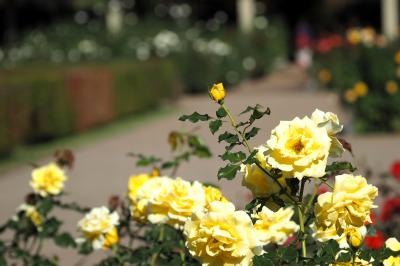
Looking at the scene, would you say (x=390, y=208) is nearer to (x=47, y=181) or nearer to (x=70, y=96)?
(x=47, y=181)

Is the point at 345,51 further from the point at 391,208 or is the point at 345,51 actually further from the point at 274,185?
the point at 274,185

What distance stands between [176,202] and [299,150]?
1.78 feet

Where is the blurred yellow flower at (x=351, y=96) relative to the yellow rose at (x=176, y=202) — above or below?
below

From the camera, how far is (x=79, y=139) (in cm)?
1398

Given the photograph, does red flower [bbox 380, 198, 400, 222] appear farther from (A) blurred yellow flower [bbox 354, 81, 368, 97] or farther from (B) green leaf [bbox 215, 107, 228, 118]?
(A) blurred yellow flower [bbox 354, 81, 368, 97]

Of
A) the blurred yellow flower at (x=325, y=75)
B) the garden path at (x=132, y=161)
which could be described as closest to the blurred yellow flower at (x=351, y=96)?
the garden path at (x=132, y=161)

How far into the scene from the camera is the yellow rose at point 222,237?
207 cm

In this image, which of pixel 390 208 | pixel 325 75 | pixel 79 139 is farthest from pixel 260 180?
pixel 325 75

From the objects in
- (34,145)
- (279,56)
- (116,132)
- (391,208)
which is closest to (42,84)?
(34,145)

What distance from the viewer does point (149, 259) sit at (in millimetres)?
3322

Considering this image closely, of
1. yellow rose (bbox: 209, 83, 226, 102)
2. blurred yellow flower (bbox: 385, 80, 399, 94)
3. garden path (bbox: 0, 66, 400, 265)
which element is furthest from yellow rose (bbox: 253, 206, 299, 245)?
blurred yellow flower (bbox: 385, 80, 399, 94)

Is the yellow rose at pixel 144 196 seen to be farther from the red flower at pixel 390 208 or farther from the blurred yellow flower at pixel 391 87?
the blurred yellow flower at pixel 391 87

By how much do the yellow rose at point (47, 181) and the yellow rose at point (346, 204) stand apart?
5.49 feet

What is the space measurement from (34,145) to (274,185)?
1112cm
